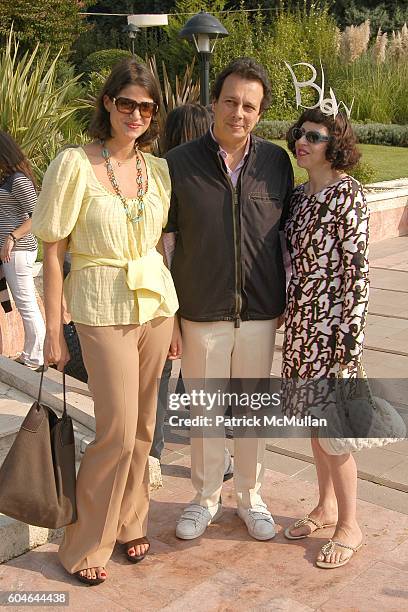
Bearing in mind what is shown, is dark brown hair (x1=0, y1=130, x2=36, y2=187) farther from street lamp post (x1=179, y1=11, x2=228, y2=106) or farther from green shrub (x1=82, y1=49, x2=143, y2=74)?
green shrub (x1=82, y1=49, x2=143, y2=74)

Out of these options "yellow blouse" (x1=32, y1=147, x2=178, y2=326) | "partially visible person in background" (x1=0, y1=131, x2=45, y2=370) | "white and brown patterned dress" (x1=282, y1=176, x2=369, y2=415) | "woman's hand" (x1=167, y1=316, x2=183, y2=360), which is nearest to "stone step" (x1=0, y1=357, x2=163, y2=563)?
"woman's hand" (x1=167, y1=316, x2=183, y2=360)

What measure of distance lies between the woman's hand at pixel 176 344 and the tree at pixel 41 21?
20392mm

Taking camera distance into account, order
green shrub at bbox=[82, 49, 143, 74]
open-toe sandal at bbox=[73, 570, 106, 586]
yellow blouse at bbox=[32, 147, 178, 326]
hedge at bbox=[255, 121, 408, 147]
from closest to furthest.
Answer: yellow blouse at bbox=[32, 147, 178, 326] → open-toe sandal at bbox=[73, 570, 106, 586] → hedge at bbox=[255, 121, 408, 147] → green shrub at bbox=[82, 49, 143, 74]

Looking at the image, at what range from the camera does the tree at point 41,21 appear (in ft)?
72.4

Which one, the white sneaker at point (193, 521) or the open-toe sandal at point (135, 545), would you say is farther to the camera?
the white sneaker at point (193, 521)

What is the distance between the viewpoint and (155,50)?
26.1 metres

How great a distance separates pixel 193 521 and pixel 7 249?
9.30 ft

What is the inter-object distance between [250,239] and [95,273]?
667mm

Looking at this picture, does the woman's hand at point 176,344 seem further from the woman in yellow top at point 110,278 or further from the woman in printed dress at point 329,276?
the woman in printed dress at point 329,276

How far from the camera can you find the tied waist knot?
283 cm

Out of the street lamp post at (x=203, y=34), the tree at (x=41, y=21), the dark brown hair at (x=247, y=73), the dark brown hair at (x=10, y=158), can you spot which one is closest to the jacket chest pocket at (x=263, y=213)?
the dark brown hair at (x=247, y=73)

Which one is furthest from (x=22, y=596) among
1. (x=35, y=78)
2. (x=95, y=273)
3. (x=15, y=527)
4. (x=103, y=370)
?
(x=35, y=78)

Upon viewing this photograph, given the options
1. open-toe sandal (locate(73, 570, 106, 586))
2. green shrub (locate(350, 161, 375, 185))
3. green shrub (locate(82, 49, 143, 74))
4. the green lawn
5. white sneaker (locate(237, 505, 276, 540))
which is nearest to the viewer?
open-toe sandal (locate(73, 570, 106, 586))

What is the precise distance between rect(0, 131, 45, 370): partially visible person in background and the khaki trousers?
231 centimetres
